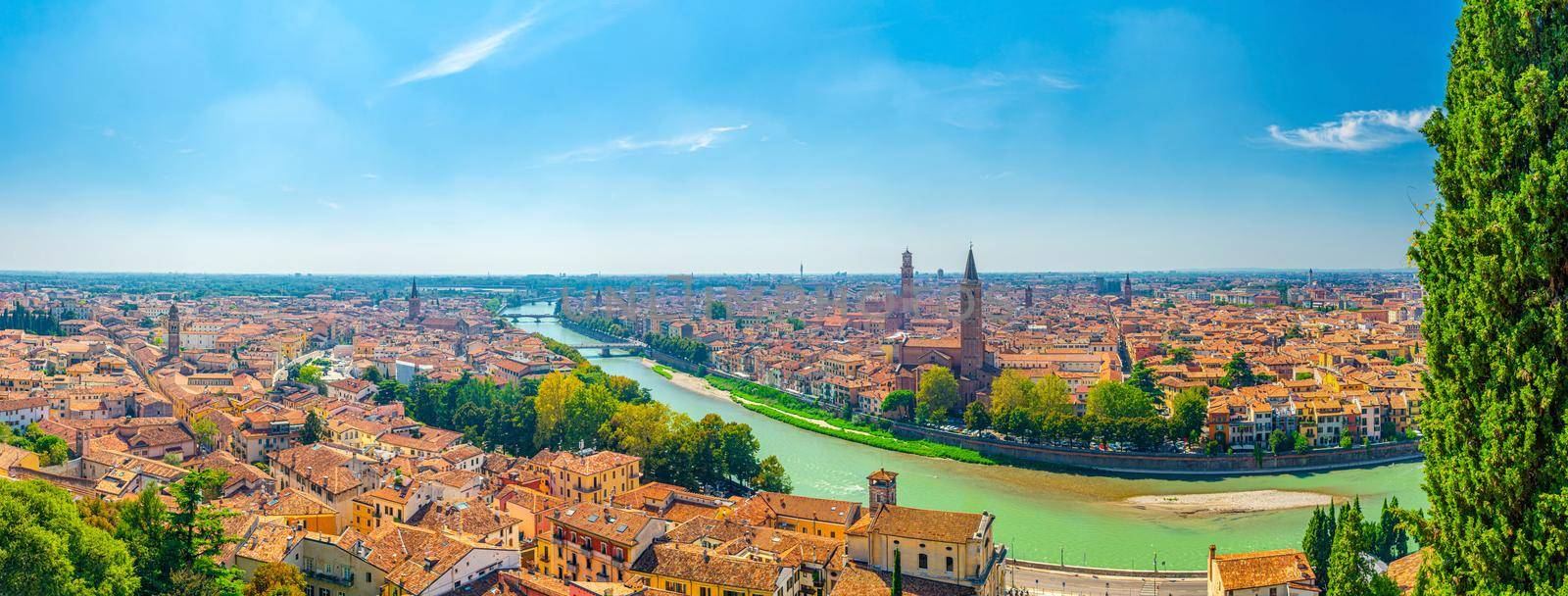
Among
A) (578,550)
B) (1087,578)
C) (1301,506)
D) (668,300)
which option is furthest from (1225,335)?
(668,300)

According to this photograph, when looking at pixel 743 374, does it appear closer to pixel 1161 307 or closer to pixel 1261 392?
pixel 1261 392

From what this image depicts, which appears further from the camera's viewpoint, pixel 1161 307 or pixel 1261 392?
pixel 1161 307

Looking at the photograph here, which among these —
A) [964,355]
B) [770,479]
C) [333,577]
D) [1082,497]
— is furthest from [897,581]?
[964,355]

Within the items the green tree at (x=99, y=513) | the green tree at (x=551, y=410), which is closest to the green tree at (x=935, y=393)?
the green tree at (x=551, y=410)

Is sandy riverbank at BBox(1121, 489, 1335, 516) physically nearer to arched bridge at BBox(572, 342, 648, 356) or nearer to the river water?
the river water

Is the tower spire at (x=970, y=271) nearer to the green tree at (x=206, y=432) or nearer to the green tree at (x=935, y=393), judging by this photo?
the green tree at (x=935, y=393)

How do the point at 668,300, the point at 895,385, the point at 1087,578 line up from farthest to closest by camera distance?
the point at 668,300 → the point at 895,385 → the point at 1087,578
